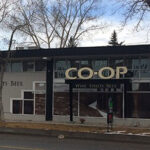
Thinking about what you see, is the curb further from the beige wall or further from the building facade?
the beige wall

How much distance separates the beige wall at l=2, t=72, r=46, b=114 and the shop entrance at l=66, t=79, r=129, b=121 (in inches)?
122

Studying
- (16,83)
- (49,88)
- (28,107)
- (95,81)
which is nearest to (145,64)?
(95,81)

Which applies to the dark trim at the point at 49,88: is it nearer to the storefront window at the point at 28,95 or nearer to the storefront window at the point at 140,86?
the storefront window at the point at 28,95

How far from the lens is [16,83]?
2670cm

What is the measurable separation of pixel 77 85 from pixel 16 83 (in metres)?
5.14

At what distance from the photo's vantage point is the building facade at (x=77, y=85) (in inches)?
902

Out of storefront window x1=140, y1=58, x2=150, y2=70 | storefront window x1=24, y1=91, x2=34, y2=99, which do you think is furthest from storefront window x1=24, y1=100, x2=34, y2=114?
storefront window x1=140, y1=58, x2=150, y2=70

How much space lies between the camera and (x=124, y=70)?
22422 millimetres

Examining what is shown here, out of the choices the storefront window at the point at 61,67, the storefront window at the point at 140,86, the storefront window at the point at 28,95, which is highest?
the storefront window at the point at 61,67

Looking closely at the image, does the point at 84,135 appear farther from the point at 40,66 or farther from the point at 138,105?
the point at 40,66

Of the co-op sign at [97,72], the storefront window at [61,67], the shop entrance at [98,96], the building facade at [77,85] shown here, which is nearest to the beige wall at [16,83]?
the building facade at [77,85]

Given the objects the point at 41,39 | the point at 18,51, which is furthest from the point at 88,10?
the point at 18,51

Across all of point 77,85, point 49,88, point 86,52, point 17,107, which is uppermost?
point 86,52

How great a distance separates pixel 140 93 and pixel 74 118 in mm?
4861
